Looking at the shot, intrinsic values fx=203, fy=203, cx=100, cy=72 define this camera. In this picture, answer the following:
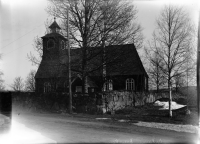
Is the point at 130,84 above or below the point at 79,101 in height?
above

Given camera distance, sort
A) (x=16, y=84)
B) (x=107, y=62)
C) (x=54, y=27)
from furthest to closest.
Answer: (x=16, y=84)
(x=54, y=27)
(x=107, y=62)

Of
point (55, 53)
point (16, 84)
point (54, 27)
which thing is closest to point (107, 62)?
point (55, 53)

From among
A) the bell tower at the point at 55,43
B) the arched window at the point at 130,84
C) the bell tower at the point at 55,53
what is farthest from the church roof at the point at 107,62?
the arched window at the point at 130,84

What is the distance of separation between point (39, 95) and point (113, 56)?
321 inches

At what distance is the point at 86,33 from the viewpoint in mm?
16453

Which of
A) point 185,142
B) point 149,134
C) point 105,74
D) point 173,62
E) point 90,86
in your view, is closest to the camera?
point 185,142

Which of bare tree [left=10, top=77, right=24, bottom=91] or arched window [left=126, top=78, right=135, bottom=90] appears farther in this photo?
arched window [left=126, top=78, right=135, bottom=90]

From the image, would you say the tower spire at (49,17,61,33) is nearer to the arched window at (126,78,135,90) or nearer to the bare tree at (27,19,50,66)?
the bare tree at (27,19,50,66)

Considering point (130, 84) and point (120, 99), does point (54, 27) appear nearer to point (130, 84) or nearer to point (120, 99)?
point (120, 99)

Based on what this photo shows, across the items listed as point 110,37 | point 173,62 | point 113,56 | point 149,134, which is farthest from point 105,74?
point 149,134

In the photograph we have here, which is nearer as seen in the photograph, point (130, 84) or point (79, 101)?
point (79, 101)

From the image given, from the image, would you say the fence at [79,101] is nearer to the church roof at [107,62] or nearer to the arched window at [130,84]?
the church roof at [107,62]

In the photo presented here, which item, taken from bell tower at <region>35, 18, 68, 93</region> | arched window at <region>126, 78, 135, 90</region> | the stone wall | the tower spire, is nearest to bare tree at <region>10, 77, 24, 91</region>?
bell tower at <region>35, 18, 68, 93</region>

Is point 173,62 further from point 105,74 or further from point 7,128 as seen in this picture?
point 7,128
